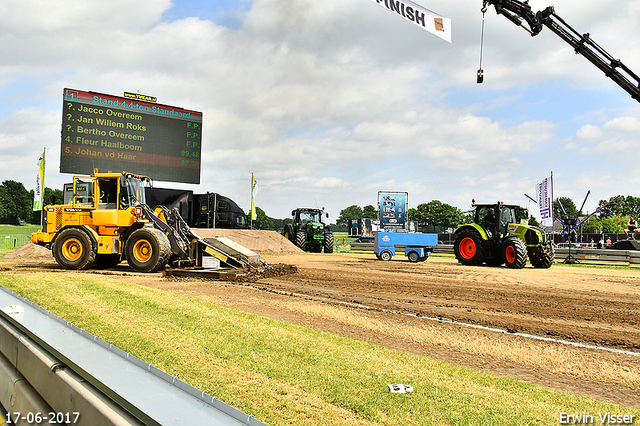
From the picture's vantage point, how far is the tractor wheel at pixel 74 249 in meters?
12.4

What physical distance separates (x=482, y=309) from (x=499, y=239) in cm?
1054

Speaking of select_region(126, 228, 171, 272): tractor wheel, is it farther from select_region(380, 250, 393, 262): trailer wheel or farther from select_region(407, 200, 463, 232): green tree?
select_region(407, 200, 463, 232): green tree

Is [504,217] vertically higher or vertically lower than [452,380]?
higher

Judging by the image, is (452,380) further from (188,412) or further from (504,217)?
(504,217)

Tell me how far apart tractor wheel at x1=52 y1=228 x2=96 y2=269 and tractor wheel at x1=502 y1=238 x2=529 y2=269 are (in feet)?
47.1

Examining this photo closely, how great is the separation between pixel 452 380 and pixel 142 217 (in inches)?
435

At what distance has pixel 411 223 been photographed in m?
38.8

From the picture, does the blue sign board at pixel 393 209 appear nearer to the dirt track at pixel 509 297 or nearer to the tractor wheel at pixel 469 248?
the tractor wheel at pixel 469 248

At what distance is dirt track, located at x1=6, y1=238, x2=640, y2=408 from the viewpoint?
455 cm

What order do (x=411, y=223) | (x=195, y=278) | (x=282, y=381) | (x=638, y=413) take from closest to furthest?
(x=638, y=413)
(x=282, y=381)
(x=195, y=278)
(x=411, y=223)

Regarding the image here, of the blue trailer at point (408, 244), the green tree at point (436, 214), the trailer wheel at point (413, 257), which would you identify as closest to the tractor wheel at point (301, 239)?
the blue trailer at point (408, 244)

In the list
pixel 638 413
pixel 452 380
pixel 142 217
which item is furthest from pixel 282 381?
pixel 142 217

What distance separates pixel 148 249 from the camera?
40.2 ft

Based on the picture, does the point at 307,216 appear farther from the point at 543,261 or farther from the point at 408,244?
the point at 543,261
